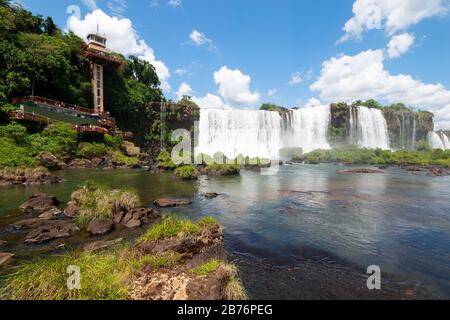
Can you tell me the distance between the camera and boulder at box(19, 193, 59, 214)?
14266mm

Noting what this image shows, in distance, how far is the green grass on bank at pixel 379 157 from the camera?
53.8m

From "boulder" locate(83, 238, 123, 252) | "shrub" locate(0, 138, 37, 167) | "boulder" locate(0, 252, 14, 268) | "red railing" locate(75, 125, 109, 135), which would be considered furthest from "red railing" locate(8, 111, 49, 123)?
"boulder" locate(83, 238, 123, 252)

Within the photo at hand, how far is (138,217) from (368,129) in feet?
264

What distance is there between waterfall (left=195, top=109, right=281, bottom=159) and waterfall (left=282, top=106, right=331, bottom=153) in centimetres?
813

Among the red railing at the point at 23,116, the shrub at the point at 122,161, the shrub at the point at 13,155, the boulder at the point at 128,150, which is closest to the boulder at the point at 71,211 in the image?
the shrub at the point at 13,155

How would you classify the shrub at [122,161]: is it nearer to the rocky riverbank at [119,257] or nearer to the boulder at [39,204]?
the boulder at [39,204]

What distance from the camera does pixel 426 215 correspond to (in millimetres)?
15336

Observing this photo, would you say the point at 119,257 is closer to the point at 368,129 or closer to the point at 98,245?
the point at 98,245

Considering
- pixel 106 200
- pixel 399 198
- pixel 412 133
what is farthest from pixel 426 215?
pixel 412 133

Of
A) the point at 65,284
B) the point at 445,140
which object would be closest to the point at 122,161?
the point at 65,284

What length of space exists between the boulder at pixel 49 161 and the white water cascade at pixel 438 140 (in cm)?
11401

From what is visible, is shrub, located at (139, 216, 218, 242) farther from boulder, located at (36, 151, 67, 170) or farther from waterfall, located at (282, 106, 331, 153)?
waterfall, located at (282, 106, 331, 153)

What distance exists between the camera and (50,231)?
10789 millimetres
